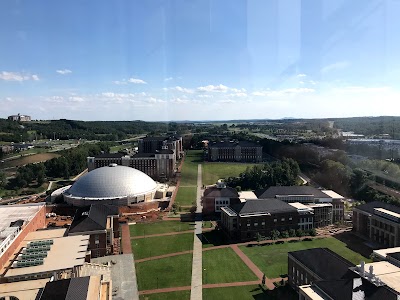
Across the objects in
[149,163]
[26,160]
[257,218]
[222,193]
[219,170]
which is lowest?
[219,170]

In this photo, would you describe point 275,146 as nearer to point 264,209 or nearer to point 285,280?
point 264,209

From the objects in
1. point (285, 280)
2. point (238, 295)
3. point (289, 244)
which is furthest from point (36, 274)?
point (289, 244)

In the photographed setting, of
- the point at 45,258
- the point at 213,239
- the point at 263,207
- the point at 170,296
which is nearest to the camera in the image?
the point at 45,258

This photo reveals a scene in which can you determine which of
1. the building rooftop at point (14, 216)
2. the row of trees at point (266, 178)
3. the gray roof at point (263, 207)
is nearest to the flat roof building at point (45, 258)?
the building rooftop at point (14, 216)

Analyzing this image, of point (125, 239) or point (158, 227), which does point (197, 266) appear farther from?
point (158, 227)

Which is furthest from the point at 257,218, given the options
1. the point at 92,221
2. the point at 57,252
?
the point at 57,252

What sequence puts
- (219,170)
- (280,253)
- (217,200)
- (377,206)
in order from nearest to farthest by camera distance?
(280,253), (377,206), (217,200), (219,170)

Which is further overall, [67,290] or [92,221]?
[92,221]

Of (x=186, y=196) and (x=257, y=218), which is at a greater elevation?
(x=257, y=218)
